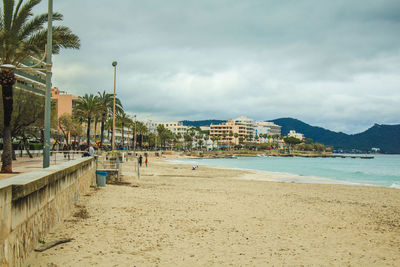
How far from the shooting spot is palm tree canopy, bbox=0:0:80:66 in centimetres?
1670

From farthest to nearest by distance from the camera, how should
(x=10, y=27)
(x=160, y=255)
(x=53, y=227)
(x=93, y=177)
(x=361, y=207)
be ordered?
(x=93, y=177) < (x=10, y=27) < (x=361, y=207) < (x=53, y=227) < (x=160, y=255)

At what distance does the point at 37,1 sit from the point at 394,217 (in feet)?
62.0

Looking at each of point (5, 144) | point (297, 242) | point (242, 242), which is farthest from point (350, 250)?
point (5, 144)

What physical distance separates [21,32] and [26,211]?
14.7 metres

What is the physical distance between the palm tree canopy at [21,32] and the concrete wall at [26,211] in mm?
10828

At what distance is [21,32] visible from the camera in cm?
1748

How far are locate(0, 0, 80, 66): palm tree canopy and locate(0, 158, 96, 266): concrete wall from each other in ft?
35.5

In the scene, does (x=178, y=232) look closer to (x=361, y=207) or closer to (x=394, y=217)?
(x=394, y=217)

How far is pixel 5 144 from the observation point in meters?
17.5

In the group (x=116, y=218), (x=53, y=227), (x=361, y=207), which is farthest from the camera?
(x=361, y=207)

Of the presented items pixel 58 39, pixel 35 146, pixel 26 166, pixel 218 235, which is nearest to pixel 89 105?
pixel 35 146

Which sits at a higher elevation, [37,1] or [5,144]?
[37,1]

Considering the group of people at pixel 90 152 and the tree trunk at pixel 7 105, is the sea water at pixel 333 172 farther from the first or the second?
the tree trunk at pixel 7 105

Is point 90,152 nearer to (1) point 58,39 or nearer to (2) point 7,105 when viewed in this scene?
(2) point 7,105
